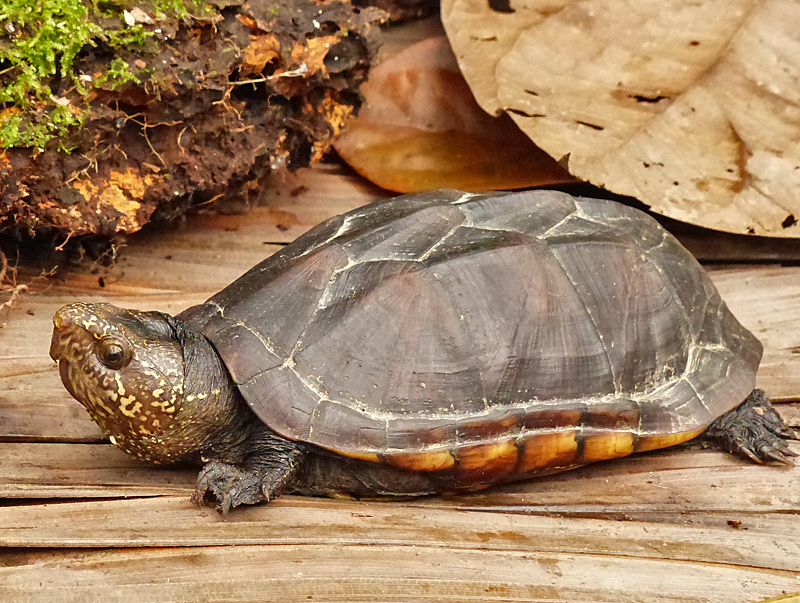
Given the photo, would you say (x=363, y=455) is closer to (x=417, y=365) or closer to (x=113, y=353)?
(x=417, y=365)

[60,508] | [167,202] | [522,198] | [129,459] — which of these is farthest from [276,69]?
[60,508]

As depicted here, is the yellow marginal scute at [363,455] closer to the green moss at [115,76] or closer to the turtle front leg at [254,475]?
the turtle front leg at [254,475]

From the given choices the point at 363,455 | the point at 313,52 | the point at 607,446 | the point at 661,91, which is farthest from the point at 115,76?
the point at 661,91

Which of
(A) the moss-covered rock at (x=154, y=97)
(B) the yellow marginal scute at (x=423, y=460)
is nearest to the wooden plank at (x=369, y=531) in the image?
(B) the yellow marginal scute at (x=423, y=460)

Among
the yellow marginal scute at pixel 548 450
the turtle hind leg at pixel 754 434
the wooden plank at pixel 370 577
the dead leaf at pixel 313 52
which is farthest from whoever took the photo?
the dead leaf at pixel 313 52

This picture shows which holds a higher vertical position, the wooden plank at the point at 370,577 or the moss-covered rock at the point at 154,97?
the moss-covered rock at the point at 154,97

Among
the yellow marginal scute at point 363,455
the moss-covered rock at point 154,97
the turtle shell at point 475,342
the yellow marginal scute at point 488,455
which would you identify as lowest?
the yellow marginal scute at point 488,455

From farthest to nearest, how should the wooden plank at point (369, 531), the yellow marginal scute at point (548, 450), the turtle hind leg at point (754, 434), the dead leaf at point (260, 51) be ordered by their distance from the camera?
the dead leaf at point (260, 51) < the turtle hind leg at point (754, 434) < the yellow marginal scute at point (548, 450) < the wooden plank at point (369, 531)
